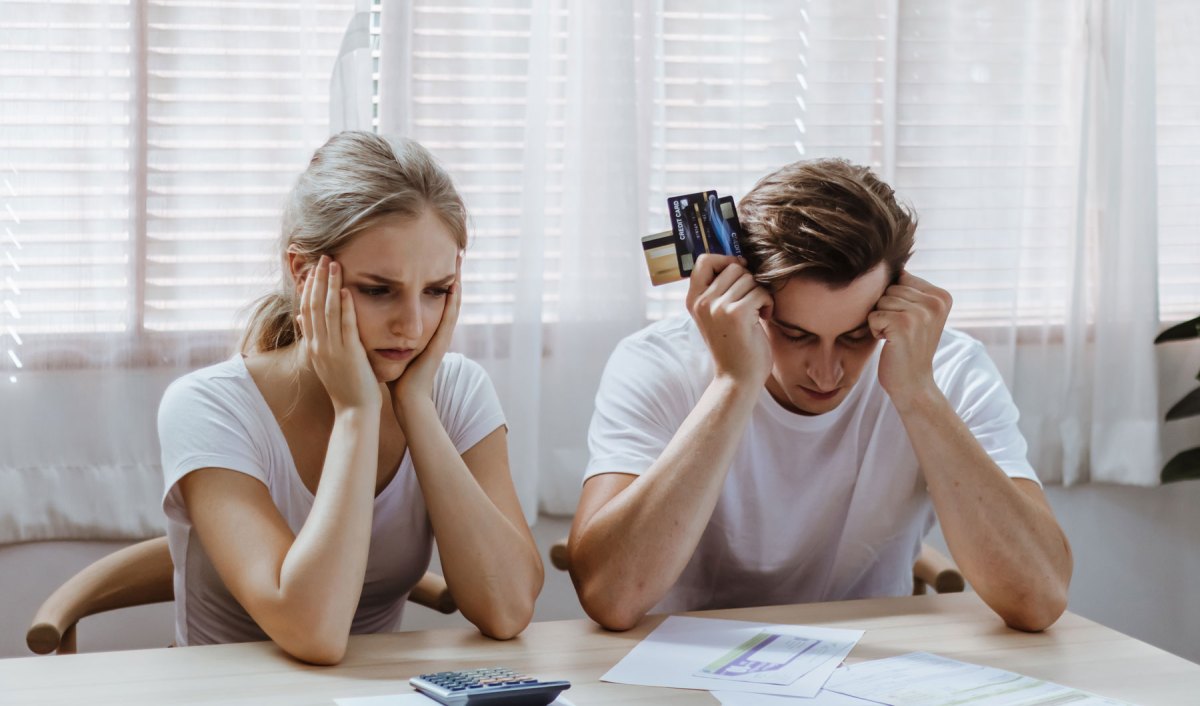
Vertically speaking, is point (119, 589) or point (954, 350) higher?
point (954, 350)

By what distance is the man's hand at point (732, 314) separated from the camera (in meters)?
1.45

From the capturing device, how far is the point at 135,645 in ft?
6.95

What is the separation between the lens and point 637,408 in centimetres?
155

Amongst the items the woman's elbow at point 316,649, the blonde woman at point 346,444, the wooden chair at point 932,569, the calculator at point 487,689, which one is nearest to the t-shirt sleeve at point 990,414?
the wooden chair at point 932,569

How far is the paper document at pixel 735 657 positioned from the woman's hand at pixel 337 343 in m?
0.44

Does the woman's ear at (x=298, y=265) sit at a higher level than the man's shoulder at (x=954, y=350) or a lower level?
higher

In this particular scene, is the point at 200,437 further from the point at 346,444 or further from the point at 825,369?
the point at 825,369

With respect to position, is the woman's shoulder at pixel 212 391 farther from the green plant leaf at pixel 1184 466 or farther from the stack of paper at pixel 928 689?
the green plant leaf at pixel 1184 466

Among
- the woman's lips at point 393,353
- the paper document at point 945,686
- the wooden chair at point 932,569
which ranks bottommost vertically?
the wooden chair at point 932,569

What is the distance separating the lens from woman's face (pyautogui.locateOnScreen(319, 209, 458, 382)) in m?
1.36

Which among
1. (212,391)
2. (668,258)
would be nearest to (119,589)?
(212,391)

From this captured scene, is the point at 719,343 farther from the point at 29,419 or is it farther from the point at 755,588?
the point at 29,419

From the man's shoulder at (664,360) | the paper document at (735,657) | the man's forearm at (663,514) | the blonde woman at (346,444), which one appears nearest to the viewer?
the paper document at (735,657)

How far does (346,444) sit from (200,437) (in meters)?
0.17
